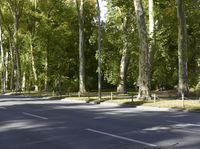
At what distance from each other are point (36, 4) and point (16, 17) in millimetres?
3545

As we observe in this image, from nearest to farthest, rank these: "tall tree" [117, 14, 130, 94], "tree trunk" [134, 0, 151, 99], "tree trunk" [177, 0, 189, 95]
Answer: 1. "tree trunk" [134, 0, 151, 99]
2. "tree trunk" [177, 0, 189, 95]
3. "tall tree" [117, 14, 130, 94]

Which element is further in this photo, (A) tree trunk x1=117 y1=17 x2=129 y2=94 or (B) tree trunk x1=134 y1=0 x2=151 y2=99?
(A) tree trunk x1=117 y1=17 x2=129 y2=94

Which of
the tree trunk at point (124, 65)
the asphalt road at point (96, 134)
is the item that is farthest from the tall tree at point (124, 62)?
the asphalt road at point (96, 134)

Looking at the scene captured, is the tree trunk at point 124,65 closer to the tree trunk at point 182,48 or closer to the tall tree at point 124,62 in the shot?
the tall tree at point 124,62

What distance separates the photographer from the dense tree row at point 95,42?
42.2 m

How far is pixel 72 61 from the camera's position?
193 feet

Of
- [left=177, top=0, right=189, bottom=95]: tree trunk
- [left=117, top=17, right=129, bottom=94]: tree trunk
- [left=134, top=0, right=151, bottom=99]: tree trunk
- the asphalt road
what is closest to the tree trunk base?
[left=117, top=17, right=129, bottom=94]: tree trunk

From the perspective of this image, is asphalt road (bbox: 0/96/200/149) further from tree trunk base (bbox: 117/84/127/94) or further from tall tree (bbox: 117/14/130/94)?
tree trunk base (bbox: 117/84/127/94)

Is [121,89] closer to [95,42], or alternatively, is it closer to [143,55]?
[95,42]

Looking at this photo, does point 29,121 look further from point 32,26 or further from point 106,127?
point 32,26

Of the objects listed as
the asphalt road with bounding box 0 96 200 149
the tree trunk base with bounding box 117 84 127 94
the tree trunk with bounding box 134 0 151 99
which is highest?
the tree trunk with bounding box 134 0 151 99

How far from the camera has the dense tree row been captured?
1660 inches

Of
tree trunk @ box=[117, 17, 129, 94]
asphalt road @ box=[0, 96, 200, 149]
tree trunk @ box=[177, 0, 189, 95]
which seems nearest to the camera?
asphalt road @ box=[0, 96, 200, 149]

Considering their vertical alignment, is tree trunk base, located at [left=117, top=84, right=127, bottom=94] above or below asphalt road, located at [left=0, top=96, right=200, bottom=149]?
above
